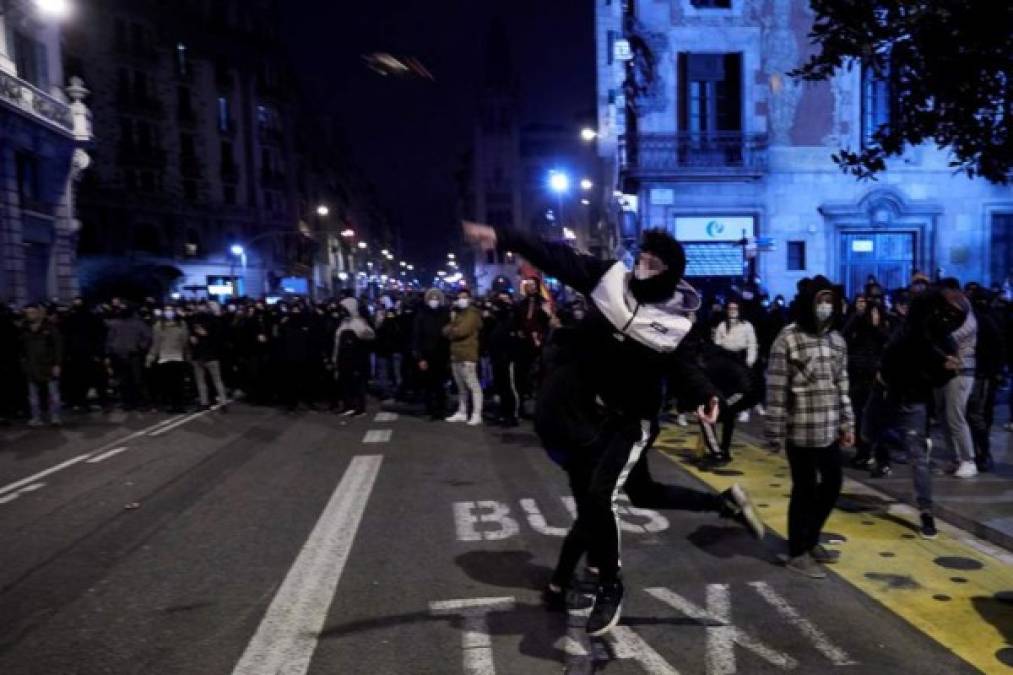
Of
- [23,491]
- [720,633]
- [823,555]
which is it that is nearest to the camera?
[720,633]

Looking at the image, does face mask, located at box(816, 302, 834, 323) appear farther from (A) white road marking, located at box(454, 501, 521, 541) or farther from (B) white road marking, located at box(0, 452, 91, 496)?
(B) white road marking, located at box(0, 452, 91, 496)

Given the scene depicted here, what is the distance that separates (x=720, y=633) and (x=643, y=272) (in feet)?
6.37

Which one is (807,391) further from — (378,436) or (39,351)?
(39,351)

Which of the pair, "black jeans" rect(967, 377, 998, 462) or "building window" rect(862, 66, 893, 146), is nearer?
"black jeans" rect(967, 377, 998, 462)

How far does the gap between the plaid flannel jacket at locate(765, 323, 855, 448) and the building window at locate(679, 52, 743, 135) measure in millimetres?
18290

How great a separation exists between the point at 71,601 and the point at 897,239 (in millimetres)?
22881

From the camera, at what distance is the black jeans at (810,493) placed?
196 inches

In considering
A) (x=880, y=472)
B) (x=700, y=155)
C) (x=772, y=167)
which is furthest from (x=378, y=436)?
(x=772, y=167)

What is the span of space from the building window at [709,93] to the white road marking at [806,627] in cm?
1927

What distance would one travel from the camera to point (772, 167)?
863 inches

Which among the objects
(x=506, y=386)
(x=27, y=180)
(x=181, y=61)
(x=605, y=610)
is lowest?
(x=605, y=610)

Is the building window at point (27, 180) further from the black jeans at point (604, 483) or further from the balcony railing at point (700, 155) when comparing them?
the black jeans at point (604, 483)

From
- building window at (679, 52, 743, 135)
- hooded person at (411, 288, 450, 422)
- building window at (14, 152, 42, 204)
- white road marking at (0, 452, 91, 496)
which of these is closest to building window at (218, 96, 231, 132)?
building window at (14, 152, 42, 204)

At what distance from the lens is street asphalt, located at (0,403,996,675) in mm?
3859
